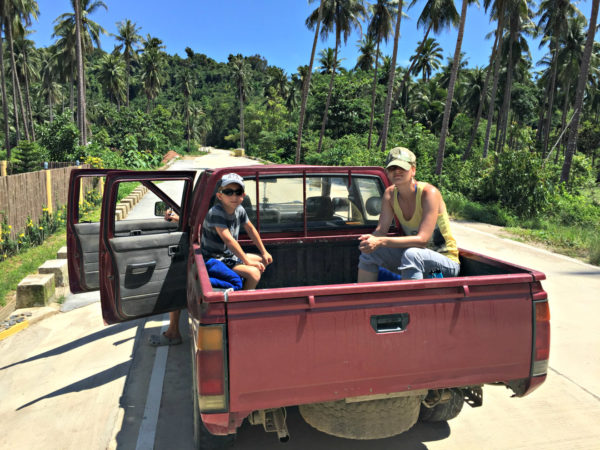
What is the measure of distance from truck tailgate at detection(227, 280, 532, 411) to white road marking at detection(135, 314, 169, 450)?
154 cm

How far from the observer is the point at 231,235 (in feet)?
12.1

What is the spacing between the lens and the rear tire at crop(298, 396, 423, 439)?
2.69 meters

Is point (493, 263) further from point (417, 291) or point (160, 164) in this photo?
point (160, 164)

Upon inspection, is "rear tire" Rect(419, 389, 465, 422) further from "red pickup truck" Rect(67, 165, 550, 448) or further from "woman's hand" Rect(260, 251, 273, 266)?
"woman's hand" Rect(260, 251, 273, 266)

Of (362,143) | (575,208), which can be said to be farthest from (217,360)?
(362,143)

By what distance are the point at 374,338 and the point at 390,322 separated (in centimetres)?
13

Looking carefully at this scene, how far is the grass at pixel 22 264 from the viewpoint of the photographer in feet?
24.2

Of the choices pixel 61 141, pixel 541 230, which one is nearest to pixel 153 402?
pixel 541 230

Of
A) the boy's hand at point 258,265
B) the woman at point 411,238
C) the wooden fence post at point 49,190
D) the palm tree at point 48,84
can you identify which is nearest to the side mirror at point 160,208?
the boy's hand at point 258,265

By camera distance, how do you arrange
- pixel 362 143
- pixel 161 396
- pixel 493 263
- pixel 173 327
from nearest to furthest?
pixel 493 263, pixel 161 396, pixel 173 327, pixel 362 143

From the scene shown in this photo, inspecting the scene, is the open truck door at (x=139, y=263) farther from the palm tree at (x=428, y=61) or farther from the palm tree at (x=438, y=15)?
the palm tree at (x=428, y=61)

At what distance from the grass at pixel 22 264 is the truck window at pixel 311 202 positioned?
4804 mm

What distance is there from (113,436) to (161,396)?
1.91 ft

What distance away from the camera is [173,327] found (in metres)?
5.19
